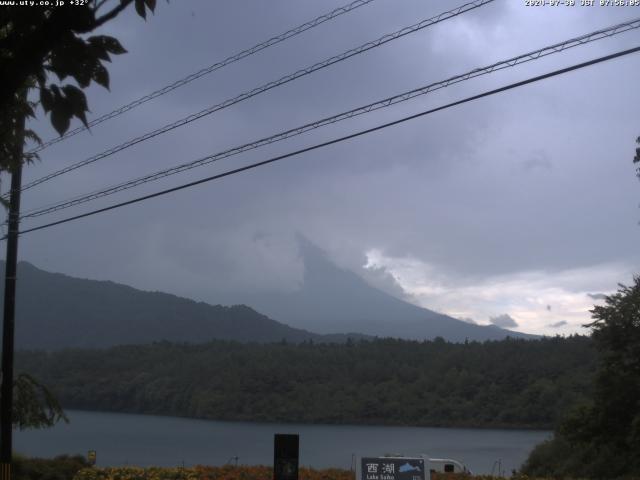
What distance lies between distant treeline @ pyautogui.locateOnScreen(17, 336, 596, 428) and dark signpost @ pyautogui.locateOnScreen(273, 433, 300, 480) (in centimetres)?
4245

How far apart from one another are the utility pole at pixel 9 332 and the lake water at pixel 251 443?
1122 centimetres

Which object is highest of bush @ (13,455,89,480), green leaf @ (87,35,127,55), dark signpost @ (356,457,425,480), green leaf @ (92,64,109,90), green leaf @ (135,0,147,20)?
green leaf @ (135,0,147,20)

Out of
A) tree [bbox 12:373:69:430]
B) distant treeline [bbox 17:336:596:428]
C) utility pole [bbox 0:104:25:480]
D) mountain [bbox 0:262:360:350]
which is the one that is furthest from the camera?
mountain [bbox 0:262:360:350]

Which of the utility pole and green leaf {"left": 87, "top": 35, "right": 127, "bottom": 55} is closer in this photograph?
green leaf {"left": 87, "top": 35, "right": 127, "bottom": 55}

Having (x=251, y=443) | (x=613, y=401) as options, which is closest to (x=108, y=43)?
(x=613, y=401)

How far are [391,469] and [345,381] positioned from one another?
6230cm

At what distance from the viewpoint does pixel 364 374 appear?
2945 inches

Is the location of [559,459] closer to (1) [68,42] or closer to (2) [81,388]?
(1) [68,42]

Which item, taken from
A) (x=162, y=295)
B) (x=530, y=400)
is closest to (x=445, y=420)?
(x=530, y=400)

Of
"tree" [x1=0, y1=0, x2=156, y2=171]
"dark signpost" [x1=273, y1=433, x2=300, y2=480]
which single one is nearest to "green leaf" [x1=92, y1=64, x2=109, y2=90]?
"tree" [x1=0, y1=0, x2=156, y2=171]

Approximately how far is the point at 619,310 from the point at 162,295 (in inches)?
6926

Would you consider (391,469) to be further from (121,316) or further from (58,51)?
(121,316)

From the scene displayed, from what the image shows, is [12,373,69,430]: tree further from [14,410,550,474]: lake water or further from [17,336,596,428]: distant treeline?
[17,336,596,428]: distant treeline

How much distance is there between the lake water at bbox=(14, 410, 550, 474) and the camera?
112 feet
